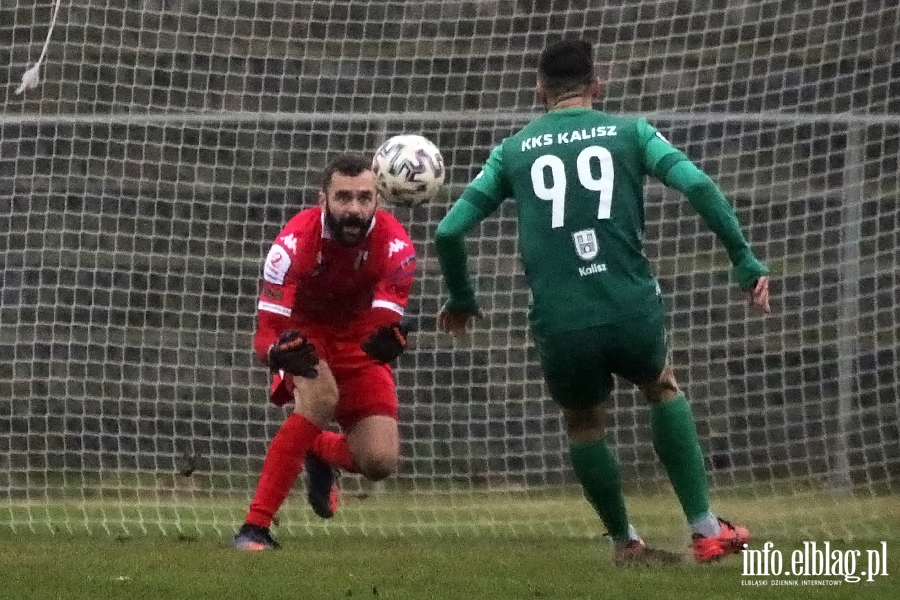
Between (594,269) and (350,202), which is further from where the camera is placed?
(350,202)

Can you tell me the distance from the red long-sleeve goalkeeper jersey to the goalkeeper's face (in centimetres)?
13

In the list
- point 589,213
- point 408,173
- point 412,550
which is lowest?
point 412,550

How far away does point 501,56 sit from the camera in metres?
8.02

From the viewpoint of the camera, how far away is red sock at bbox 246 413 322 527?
230 inches

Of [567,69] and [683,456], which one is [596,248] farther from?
[683,456]

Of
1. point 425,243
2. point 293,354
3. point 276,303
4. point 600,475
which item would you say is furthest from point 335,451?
point 425,243

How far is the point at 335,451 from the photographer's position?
256 inches

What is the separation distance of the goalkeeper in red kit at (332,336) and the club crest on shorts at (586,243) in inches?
45.6

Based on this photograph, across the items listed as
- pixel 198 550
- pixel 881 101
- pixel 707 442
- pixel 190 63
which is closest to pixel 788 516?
pixel 707 442

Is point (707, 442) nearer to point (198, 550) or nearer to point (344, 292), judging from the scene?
point (344, 292)

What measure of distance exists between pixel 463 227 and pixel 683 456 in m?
0.98

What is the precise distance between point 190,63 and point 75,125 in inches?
28.5

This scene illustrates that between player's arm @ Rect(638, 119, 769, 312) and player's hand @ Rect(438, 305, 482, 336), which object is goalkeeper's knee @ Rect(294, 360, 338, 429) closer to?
player's hand @ Rect(438, 305, 482, 336)

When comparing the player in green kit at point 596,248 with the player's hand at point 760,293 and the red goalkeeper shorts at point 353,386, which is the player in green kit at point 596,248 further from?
the red goalkeeper shorts at point 353,386
